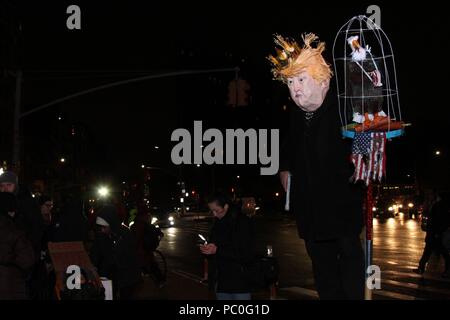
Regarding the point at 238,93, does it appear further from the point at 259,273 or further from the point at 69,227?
the point at 259,273

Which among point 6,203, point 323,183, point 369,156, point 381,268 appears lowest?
point 381,268

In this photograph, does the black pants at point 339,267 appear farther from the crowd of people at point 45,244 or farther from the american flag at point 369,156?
the crowd of people at point 45,244

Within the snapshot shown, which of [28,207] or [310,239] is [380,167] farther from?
[28,207]

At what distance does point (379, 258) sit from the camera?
66.3ft

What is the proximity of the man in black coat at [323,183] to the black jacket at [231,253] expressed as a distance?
3092 millimetres

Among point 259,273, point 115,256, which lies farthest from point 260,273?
→ point 115,256

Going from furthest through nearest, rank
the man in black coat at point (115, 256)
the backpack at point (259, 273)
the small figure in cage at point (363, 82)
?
the man in black coat at point (115, 256), the backpack at point (259, 273), the small figure in cage at point (363, 82)

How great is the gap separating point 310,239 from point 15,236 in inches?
128

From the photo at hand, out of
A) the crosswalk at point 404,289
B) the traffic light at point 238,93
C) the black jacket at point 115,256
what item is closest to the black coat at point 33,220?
the black jacket at point 115,256

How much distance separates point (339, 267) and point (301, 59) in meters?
1.21

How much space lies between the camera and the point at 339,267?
Result: 3883 mm

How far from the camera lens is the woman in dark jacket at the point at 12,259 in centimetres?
604

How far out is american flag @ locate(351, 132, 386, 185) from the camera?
362 cm
